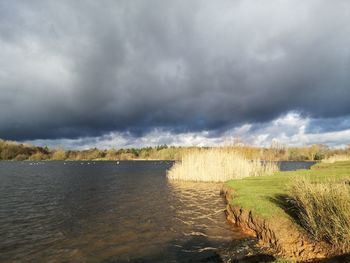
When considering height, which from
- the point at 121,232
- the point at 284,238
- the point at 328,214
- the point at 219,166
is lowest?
the point at 121,232

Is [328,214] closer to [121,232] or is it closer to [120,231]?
[121,232]

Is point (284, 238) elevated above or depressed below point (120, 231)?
above

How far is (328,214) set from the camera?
8.25 meters

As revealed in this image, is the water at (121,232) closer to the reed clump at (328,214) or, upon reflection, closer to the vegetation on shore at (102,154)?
the reed clump at (328,214)

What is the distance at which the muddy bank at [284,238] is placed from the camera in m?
8.40

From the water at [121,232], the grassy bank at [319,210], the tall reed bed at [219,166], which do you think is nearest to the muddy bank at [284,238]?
the grassy bank at [319,210]

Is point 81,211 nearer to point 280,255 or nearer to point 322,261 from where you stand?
point 280,255

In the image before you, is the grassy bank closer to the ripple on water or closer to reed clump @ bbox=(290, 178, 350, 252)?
reed clump @ bbox=(290, 178, 350, 252)

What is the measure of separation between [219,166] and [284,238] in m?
20.0

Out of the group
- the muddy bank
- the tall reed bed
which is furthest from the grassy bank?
the tall reed bed

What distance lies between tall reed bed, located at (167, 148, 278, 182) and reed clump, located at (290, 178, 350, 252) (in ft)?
62.0

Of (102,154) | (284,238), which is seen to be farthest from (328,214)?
(102,154)

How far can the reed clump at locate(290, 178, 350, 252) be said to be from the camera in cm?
768

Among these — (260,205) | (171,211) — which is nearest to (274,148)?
(171,211)
